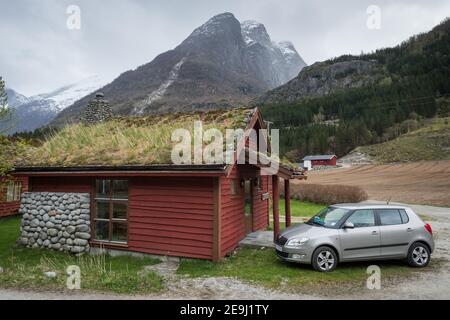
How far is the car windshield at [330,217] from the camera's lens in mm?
9414

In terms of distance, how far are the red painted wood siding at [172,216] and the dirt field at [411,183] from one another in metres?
27.2

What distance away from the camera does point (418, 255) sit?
9.56m

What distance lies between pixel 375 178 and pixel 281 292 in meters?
49.6

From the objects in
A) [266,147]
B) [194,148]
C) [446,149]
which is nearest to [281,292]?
[194,148]

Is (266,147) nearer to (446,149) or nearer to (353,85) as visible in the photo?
(446,149)

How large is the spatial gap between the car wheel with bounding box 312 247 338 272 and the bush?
19033 millimetres

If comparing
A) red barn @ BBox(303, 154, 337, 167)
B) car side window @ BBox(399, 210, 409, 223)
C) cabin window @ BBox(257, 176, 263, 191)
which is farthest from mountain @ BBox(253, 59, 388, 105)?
car side window @ BBox(399, 210, 409, 223)

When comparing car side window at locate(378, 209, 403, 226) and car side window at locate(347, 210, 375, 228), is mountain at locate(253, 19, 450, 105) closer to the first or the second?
car side window at locate(378, 209, 403, 226)

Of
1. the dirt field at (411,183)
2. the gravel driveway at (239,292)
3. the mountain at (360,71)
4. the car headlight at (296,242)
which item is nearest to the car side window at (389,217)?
the gravel driveway at (239,292)

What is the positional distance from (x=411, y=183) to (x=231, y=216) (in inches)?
1609

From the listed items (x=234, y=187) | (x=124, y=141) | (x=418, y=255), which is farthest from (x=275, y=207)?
(x=124, y=141)

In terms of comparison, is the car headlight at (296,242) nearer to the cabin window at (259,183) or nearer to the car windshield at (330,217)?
the car windshield at (330,217)

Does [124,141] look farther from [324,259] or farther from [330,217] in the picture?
[324,259]

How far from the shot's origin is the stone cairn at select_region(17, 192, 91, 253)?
12117mm
